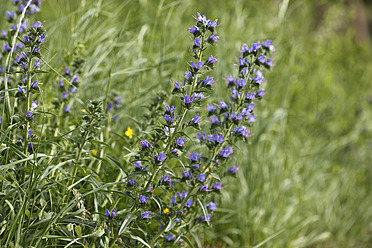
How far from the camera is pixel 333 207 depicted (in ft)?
12.2

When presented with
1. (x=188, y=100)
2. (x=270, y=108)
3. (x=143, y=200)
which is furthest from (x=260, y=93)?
(x=270, y=108)

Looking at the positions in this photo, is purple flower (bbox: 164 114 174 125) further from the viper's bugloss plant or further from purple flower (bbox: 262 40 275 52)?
purple flower (bbox: 262 40 275 52)

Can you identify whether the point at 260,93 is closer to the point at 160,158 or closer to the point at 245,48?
the point at 245,48

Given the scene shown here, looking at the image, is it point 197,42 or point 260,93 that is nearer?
point 197,42

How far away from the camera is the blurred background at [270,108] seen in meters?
2.85

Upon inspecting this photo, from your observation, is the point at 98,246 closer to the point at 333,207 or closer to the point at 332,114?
the point at 333,207

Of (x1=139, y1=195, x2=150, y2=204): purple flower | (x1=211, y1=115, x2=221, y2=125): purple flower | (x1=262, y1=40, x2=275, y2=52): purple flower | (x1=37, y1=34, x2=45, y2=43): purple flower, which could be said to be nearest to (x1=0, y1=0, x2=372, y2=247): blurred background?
(x1=211, y1=115, x2=221, y2=125): purple flower

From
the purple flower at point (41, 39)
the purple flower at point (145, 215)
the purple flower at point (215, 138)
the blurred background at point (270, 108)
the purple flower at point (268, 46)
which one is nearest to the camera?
the purple flower at point (41, 39)

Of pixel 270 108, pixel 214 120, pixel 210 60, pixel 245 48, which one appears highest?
pixel 270 108

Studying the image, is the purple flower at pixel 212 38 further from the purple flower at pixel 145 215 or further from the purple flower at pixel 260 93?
the purple flower at pixel 145 215

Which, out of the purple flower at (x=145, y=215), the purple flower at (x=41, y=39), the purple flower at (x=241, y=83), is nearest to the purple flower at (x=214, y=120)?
the purple flower at (x=241, y=83)

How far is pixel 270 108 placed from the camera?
369cm

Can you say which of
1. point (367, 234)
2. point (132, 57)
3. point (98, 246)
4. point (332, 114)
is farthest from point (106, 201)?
point (332, 114)

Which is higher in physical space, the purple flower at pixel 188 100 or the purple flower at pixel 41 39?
the purple flower at pixel 41 39
